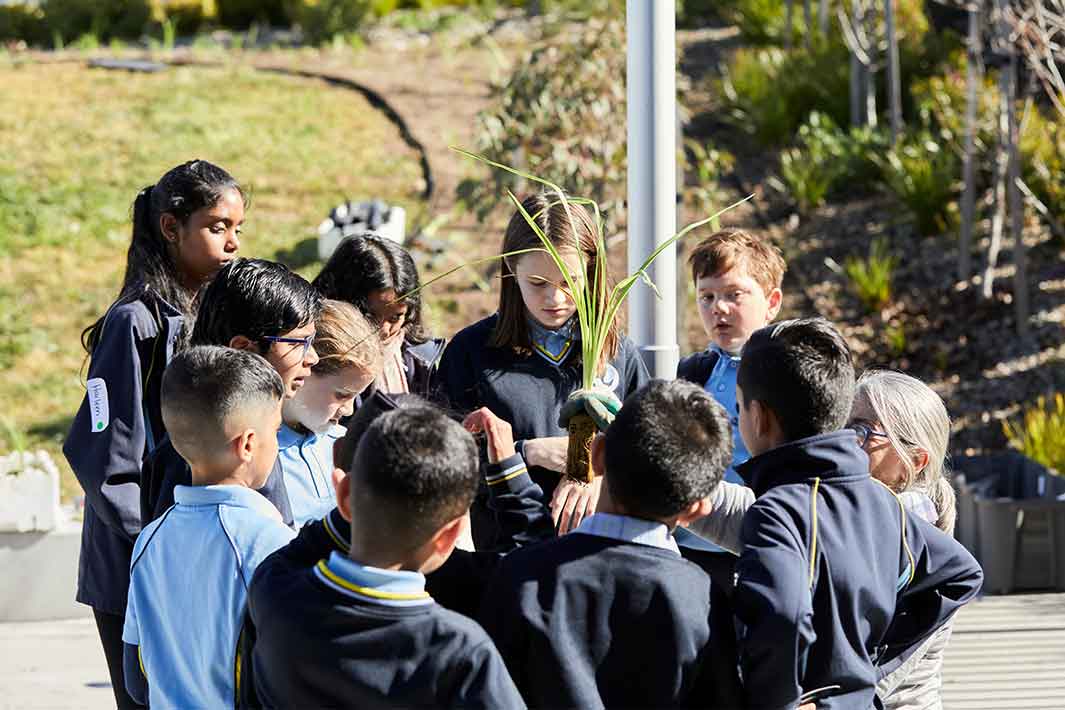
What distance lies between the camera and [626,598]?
2.09m

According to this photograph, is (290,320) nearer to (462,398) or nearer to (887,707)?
(462,398)

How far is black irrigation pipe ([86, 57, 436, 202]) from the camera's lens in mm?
12859

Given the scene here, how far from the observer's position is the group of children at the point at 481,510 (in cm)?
204

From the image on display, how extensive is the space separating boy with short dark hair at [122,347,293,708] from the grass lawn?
562cm

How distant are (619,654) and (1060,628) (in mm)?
3804

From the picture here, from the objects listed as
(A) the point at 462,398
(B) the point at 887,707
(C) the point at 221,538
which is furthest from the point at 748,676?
Result: (A) the point at 462,398

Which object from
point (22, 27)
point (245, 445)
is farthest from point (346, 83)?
point (245, 445)

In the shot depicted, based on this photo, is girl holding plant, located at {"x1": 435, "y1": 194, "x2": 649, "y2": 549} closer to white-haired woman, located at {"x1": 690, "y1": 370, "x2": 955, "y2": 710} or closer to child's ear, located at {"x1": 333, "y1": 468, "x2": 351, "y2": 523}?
white-haired woman, located at {"x1": 690, "y1": 370, "x2": 955, "y2": 710}

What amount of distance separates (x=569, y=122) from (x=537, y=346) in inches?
218

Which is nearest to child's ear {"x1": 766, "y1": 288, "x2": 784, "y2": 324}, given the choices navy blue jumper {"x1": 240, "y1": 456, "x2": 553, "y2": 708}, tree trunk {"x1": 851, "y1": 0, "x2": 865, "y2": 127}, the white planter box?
navy blue jumper {"x1": 240, "y1": 456, "x2": 553, "y2": 708}

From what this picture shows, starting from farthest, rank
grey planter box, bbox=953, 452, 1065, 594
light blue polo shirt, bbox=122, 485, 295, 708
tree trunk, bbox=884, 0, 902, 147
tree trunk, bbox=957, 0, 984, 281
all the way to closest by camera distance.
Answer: tree trunk, bbox=884, 0, 902, 147 → tree trunk, bbox=957, 0, 984, 281 → grey planter box, bbox=953, 452, 1065, 594 → light blue polo shirt, bbox=122, 485, 295, 708

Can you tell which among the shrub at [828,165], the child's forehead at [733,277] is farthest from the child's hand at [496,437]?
the shrub at [828,165]

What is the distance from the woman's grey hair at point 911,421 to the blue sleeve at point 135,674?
157 cm

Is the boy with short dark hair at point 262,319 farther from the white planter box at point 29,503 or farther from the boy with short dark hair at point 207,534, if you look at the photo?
the white planter box at point 29,503
